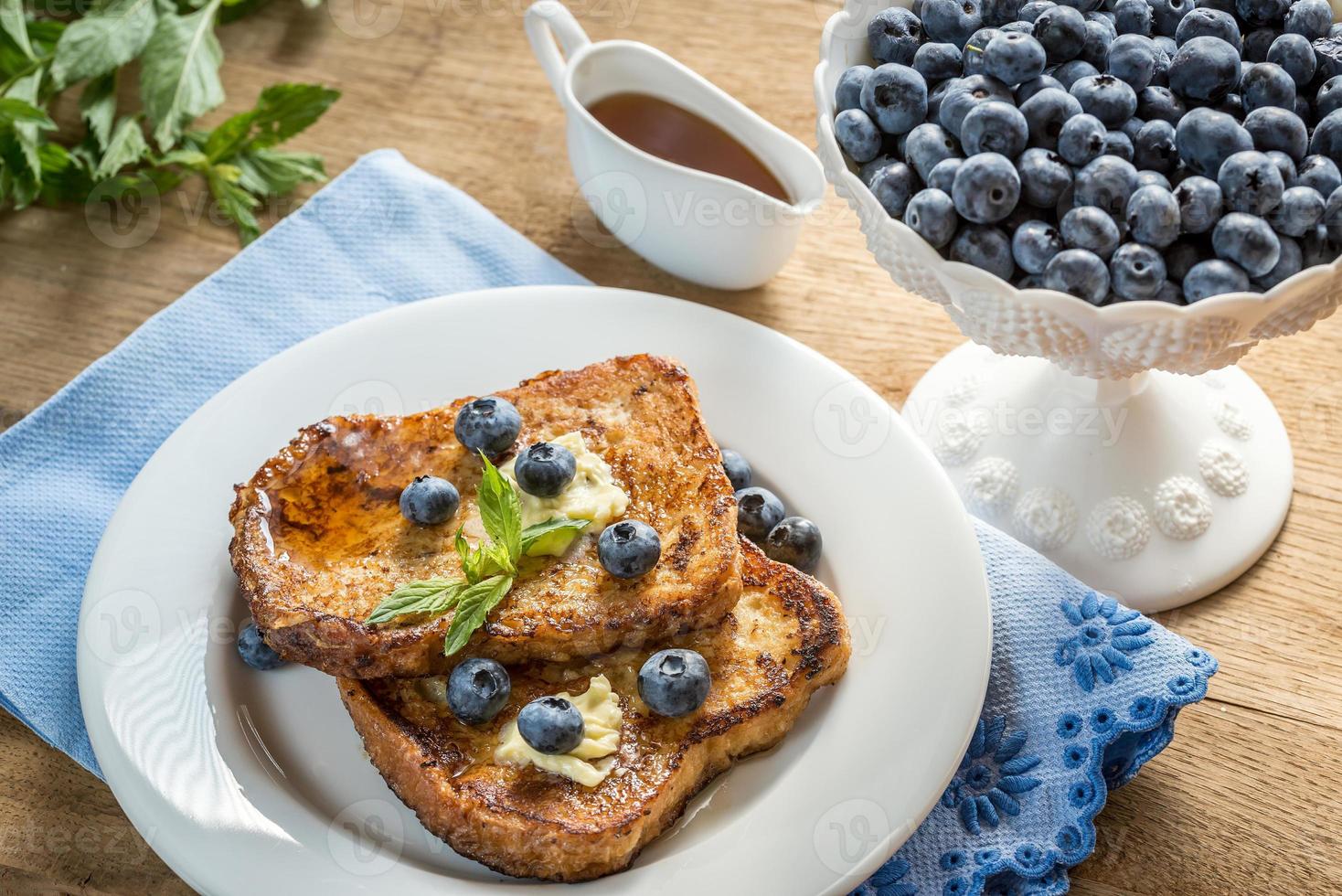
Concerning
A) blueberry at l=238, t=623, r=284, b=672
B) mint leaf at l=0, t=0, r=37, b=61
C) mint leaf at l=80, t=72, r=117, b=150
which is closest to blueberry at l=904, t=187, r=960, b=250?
blueberry at l=238, t=623, r=284, b=672

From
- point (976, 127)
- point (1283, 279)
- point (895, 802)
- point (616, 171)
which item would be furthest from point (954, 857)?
point (616, 171)

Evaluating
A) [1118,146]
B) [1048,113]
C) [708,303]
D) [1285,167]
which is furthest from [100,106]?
[1285,167]

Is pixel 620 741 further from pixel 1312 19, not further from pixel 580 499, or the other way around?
pixel 1312 19

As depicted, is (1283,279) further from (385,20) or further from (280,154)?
(385,20)

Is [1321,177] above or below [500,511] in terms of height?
above

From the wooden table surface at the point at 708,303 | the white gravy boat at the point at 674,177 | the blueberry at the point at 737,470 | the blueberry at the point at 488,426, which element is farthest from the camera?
the white gravy boat at the point at 674,177

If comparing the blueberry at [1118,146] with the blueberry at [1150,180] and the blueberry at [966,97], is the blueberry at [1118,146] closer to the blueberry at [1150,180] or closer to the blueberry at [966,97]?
the blueberry at [1150,180]

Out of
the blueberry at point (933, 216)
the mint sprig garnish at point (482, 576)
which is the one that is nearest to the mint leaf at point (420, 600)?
the mint sprig garnish at point (482, 576)
